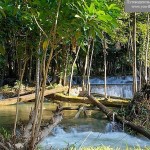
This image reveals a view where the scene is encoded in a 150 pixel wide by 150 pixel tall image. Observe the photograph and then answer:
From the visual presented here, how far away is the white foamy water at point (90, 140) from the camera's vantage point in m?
9.29

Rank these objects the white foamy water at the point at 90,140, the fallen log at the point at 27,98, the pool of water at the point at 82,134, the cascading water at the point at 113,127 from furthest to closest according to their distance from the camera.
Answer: the fallen log at the point at 27,98
the cascading water at the point at 113,127
the pool of water at the point at 82,134
the white foamy water at the point at 90,140

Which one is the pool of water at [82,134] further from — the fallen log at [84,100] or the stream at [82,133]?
the fallen log at [84,100]

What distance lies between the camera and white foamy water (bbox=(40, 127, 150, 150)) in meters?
9.29

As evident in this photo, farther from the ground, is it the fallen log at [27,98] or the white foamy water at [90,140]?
the fallen log at [27,98]

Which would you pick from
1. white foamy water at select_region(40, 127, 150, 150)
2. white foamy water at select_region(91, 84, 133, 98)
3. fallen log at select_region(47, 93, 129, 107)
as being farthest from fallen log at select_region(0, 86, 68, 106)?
white foamy water at select_region(91, 84, 133, 98)

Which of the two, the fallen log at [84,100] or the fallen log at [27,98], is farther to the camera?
the fallen log at [84,100]

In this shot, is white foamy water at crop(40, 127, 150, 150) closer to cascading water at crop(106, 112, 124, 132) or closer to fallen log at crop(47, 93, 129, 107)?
cascading water at crop(106, 112, 124, 132)

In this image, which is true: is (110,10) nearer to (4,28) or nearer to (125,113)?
(4,28)

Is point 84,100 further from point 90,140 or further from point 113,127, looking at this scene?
point 90,140

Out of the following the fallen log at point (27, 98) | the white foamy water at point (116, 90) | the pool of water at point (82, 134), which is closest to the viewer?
the pool of water at point (82, 134)

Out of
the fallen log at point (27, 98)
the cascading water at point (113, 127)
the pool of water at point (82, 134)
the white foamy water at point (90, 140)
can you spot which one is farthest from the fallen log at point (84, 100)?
the white foamy water at point (90, 140)

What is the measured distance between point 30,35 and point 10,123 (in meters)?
6.80

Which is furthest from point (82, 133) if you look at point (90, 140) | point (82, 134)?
point (90, 140)

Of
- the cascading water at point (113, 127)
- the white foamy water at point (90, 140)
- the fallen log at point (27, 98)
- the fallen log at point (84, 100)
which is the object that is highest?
Answer: the fallen log at point (27, 98)
